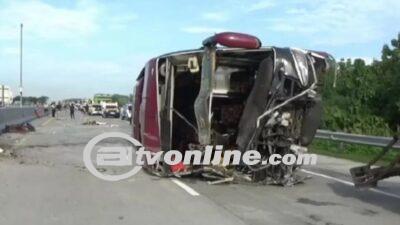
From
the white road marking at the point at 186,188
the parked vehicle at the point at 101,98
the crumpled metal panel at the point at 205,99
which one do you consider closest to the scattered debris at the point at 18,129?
the white road marking at the point at 186,188

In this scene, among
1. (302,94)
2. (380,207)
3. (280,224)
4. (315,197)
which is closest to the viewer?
(280,224)

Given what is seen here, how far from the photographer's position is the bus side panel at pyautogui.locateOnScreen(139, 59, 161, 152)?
46.5 ft

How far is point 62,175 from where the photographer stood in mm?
14719

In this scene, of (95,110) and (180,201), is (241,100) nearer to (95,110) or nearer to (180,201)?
(180,201)

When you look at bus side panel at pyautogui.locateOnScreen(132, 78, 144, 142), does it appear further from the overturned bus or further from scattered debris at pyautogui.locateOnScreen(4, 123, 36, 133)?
scattered debris at pyautogui.locateOnScreen(4, 123, 36, 133)

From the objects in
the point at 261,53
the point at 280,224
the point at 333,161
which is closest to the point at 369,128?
the point at 333,161

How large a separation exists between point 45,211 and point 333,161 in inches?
459

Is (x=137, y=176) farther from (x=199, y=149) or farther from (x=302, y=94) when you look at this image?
(x=302, y=94)

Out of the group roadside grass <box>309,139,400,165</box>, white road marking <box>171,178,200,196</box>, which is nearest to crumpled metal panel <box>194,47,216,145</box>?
white road marking <box>171,178,200,196</box>

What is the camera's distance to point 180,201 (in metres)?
10.9

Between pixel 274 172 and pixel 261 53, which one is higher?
pixel 261 53

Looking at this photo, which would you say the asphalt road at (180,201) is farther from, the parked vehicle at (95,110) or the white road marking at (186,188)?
the parked vehicle at (95,110)

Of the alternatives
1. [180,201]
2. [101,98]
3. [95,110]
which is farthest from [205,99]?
[101,98]

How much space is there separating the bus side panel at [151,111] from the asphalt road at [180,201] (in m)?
0.75
